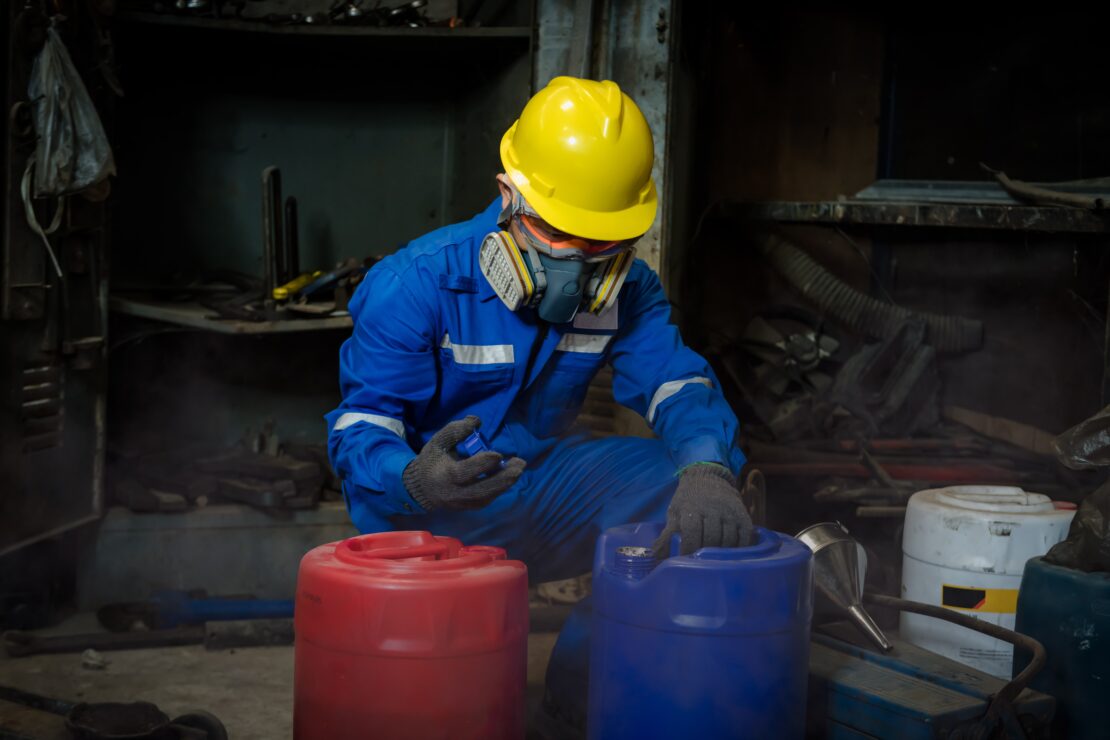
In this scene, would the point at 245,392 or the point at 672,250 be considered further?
the point at 245,392

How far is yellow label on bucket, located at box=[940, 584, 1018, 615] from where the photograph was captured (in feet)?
7.77

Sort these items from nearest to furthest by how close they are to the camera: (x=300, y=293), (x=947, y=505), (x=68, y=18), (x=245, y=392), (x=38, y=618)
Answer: (x=947, y=505), (x=68, y=18), (x=38, y=618), (x=300, y=293), (x=245, y=392)

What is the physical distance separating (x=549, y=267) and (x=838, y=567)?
785mm

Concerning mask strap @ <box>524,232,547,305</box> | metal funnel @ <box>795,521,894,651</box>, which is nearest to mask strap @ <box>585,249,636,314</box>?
mask strap @ <box>524,232,547,305</box>

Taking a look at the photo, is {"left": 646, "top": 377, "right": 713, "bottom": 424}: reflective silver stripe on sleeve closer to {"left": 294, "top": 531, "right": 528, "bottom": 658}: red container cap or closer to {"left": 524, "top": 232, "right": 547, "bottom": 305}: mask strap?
{"left": 524, "top": 232, "right": 547, "bottom": 305}: mask strap

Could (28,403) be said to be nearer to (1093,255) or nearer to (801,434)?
(801,434)

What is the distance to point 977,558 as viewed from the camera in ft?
7.80

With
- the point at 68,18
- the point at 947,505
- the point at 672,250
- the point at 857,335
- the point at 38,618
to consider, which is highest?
the point at 68,18

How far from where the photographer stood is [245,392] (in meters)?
3.70

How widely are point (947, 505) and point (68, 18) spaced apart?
2297 millimetres

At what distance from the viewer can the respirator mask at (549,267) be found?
2066 millimetres

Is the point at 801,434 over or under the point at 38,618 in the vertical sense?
over

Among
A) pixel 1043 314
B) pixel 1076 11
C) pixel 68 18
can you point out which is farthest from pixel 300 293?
pixel 1076 11

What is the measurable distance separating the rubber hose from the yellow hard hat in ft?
6.02
